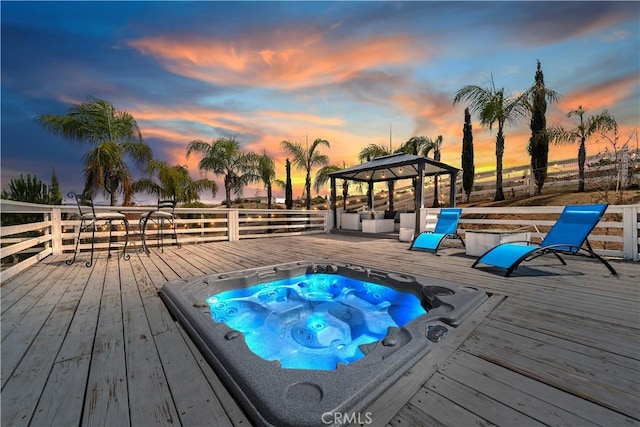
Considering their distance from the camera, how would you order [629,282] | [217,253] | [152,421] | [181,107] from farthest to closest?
[181,107] → [217,253] → [629,282] → [152,421]

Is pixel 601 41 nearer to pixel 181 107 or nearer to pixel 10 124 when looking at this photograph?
pixel 181 107

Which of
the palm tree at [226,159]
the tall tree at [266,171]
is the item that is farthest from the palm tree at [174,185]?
the tall tree at [266,171]

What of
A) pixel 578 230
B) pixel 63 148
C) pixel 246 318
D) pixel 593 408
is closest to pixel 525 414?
pixel 593 408

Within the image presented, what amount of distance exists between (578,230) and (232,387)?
4.42m

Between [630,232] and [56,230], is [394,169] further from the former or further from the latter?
[56,230]

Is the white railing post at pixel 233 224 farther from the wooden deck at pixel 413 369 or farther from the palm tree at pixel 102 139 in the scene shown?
the palm tree at pixel 102 139

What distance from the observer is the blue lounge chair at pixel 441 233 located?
16.6ft

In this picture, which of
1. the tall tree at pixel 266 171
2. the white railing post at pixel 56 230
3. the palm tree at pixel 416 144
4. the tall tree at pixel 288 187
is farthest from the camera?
the tall tree at pixel 288 187

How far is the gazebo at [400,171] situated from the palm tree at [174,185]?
444 inches

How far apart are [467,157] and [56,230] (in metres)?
18.8

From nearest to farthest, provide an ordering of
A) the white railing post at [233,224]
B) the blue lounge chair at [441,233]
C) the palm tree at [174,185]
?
the blue lounge chair at [441,233], the white railing post at [233,224], the palm tree at [174,185]

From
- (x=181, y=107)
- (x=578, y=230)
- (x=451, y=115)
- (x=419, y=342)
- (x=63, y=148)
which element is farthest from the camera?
(x=451, y=115)

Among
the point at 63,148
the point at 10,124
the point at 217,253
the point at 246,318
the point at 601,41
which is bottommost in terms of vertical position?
the point at 246,318

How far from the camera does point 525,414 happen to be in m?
0.98
